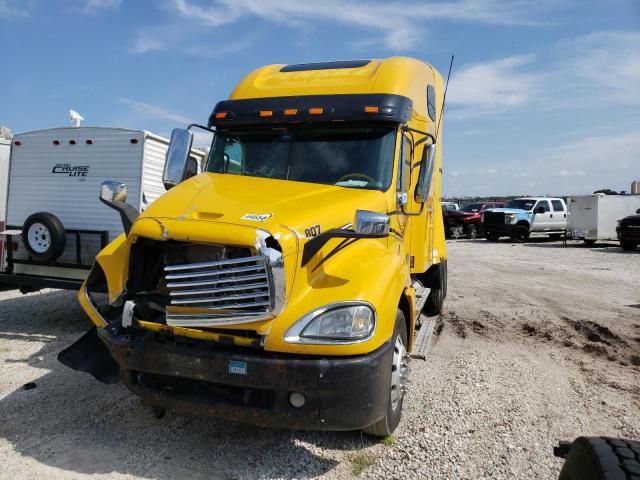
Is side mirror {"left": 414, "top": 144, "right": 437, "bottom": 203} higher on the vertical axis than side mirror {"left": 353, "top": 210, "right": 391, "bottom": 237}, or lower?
higher

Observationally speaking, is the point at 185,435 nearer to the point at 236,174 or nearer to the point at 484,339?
the point at 236,174

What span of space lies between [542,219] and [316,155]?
23243 millimetres

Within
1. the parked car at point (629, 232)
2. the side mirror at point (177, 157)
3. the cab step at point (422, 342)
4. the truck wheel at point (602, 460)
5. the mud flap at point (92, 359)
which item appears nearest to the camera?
the truck wheel at point (602, 460)

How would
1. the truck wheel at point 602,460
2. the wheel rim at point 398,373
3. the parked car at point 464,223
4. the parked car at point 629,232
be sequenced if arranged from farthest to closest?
the parked car at point 464,223 < the parked car at point 629,232 < the wheel rim at point 398,373 < the truck wheel at point 602,460

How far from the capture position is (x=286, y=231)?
3285 mm

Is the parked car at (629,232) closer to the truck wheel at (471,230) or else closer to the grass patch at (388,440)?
the truck wheel at (471,230)

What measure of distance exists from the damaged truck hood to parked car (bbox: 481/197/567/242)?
21939 mm

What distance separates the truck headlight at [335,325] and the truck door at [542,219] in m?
23.9

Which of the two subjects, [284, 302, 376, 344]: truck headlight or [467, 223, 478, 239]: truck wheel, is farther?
[467, 223, 478, 239]: truck wheel

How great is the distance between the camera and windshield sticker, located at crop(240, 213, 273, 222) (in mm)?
3300

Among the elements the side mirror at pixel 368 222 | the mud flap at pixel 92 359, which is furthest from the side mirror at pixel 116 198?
the side mirror at pixel 368 222

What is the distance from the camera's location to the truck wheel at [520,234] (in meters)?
24.5

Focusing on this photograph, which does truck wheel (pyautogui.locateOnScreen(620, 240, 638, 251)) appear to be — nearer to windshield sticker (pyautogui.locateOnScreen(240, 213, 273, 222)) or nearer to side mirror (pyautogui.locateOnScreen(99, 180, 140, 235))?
windshield sticker (pyautogui.locateOnScreen(240, 213, 273, 222))

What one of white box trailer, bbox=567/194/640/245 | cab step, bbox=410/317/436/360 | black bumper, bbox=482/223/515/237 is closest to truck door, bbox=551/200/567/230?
black bumper, bbox=482/223/515/237
